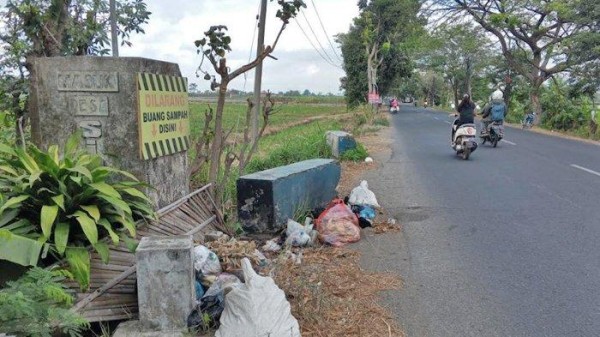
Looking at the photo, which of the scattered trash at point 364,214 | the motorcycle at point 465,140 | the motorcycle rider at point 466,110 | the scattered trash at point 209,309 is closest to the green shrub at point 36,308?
→ the scattered trash at point 209,309

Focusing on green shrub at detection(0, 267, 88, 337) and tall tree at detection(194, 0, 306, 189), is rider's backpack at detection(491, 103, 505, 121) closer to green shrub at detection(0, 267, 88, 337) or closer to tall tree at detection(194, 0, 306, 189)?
tall tree at detection(194, 0, 306, 189)

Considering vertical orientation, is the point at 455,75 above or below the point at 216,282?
above

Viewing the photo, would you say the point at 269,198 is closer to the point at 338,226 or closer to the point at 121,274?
the point at 338,226

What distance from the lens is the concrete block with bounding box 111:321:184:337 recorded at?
3288 millimetres

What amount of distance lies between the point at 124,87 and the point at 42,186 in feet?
3.81

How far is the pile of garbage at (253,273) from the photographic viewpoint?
323 cm

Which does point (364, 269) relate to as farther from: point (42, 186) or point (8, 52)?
point (8, 52)

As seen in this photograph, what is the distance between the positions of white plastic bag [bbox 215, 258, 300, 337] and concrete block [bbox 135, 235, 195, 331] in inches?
12.5

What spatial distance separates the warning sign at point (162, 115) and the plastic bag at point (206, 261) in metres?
1.06

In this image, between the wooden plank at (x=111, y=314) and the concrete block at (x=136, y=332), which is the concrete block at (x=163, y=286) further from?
the wooden plank at (x=111, y=314)

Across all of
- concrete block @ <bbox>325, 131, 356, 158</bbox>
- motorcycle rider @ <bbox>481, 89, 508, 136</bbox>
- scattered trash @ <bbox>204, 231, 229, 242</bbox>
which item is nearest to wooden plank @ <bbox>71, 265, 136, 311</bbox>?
scattered trash @ <bbox>204, 231, 229, 242</bbox>

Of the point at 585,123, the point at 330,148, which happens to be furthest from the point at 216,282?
the point at 585,123

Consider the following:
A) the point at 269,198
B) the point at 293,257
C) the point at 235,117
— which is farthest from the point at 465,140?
the point at 235,117

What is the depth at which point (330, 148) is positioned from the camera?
1255 cm
